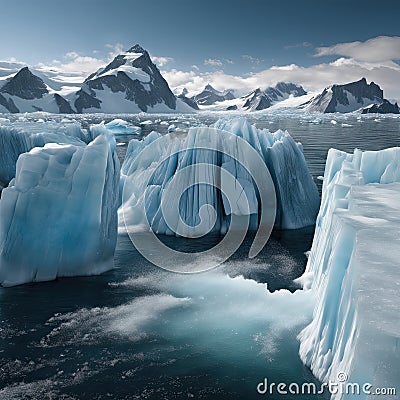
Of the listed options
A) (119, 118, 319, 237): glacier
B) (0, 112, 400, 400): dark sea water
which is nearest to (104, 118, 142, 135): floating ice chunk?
A: (119, 118, 319, 237): glacier

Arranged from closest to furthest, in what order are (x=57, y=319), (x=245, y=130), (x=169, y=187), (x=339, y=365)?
(x=339, y=365) → (x=57, y=319) → (x=169, y=187) → (x=245, y=130)

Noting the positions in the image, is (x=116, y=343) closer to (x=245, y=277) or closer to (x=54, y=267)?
(x=54, y=267)

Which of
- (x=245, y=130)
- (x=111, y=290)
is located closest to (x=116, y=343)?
(x=111, y=290)

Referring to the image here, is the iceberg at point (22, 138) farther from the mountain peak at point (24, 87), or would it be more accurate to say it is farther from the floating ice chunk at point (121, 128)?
the mountain peak at point (24, 87)

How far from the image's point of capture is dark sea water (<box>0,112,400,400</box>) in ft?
21.3

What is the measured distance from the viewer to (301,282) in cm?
1072

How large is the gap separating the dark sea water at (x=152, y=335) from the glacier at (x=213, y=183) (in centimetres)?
401

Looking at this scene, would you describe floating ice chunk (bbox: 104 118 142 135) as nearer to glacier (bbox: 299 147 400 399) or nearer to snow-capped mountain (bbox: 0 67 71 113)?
glacier (bbox: 299 147 400 399)

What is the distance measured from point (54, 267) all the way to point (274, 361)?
6544 mm

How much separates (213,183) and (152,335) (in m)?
8.43

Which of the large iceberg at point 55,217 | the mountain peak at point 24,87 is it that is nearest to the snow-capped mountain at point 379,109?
the mountain peak at point 24,87

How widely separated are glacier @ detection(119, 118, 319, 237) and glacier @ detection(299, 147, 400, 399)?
6.54m

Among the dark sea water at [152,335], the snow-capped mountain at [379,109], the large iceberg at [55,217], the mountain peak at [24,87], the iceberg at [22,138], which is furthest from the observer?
the mountain peak at [24,87]

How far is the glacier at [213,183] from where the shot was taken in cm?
1523
